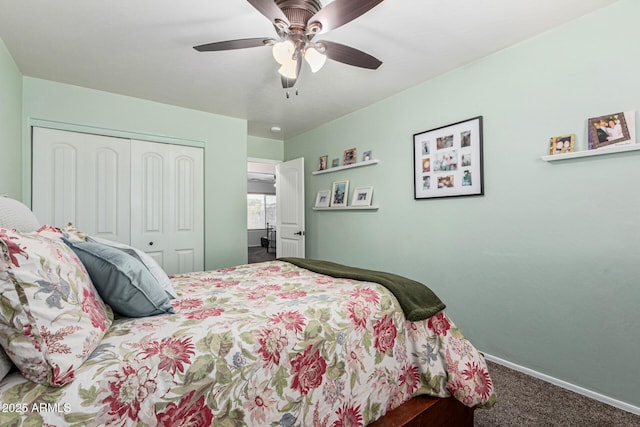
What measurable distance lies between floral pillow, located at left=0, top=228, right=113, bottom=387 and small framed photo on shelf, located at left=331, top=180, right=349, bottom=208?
307cm

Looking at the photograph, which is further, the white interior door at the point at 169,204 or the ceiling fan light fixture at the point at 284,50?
the white interior door at the point at 169,204

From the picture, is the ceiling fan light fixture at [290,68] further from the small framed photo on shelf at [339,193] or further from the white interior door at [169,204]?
the white interior door at [169,204]

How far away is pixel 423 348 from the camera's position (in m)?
1.46

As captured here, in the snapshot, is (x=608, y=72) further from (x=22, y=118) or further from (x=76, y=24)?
(x=22, y=118)

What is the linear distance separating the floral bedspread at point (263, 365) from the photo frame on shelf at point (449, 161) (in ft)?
4.70

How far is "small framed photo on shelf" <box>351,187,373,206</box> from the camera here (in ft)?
11.4

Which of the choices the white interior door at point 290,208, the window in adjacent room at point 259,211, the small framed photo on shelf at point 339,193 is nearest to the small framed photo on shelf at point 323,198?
the small framed photo on shelf at point 339,193

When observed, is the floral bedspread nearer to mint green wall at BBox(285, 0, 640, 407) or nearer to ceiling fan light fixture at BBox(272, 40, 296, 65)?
mint green wall at BBox(285, 0, 640, 407)

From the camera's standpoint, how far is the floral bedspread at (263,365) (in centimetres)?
79

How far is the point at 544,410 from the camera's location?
179cm

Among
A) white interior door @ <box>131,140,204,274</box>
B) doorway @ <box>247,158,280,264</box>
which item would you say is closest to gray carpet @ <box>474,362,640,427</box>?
white interior door @ <box>131,140,204,274</box>

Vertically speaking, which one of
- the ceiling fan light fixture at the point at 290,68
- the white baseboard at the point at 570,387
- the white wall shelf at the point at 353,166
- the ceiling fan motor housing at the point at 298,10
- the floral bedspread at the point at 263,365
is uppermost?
the ceiling fan motor housing at the point at 298,10

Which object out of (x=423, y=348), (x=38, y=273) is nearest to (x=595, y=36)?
(x=423, y=348)

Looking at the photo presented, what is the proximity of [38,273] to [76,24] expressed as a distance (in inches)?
79.6
